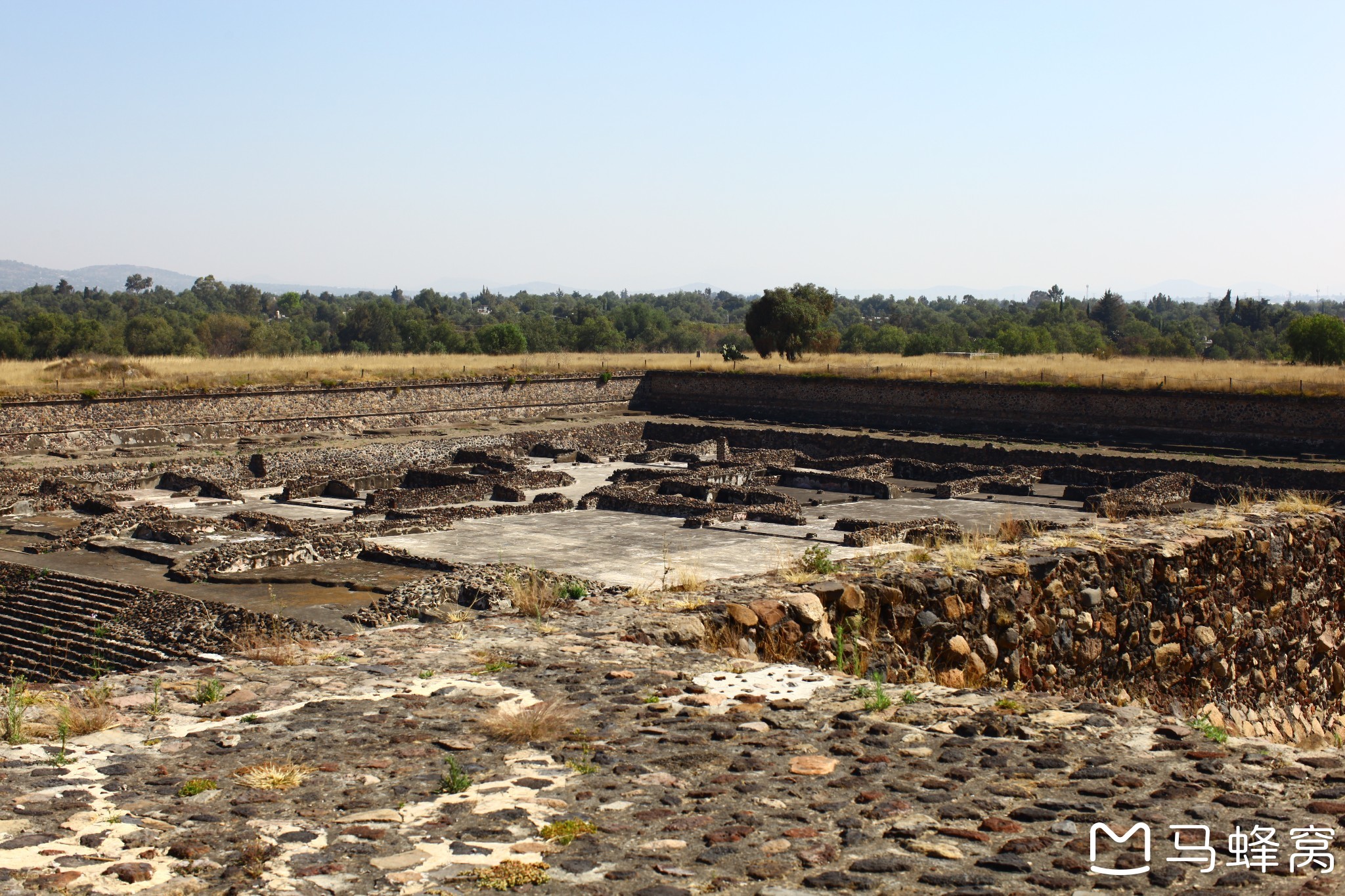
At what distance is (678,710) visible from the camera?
5.34 m

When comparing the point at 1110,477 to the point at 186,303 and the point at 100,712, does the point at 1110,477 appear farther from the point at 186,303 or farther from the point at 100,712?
the point at 186,303

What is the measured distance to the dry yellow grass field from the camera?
28.9 metres

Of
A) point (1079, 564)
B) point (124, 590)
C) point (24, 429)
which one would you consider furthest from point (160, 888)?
point (24, 429)

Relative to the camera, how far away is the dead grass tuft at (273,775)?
4.36m

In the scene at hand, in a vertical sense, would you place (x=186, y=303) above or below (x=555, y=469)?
above

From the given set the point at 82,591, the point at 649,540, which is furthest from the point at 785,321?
the point at 82,591

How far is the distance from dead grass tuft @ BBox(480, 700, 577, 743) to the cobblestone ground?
1 cm

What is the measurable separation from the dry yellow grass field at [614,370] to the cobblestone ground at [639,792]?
2497 centimetres

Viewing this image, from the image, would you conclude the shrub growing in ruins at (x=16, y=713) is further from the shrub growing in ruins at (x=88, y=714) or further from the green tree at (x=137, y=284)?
the green tree at (x=137, y=284)

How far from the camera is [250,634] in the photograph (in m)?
7.79

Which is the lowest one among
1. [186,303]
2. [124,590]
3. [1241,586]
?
[124,590]

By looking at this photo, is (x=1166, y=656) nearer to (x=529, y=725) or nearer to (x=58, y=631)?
(x=529, y=725)

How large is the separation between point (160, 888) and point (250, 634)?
4443 mm

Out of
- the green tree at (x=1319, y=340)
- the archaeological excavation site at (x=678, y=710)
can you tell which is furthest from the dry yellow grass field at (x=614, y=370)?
the green tree at (x=1319, y=340)
